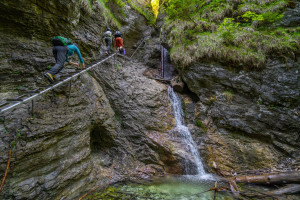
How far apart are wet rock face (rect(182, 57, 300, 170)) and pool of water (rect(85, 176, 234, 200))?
197cm

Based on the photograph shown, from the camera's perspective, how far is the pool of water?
4621 mm

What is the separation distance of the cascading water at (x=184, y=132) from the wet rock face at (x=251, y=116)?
18.8 inches

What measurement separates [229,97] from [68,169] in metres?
7.70

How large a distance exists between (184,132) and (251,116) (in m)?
3.29

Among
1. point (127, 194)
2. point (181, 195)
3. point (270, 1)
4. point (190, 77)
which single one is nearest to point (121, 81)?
point (190, 77)

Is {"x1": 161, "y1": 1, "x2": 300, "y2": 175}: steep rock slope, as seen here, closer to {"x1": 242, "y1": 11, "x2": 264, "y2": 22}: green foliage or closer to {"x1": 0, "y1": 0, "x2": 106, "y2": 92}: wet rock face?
{"x1": 242, "y1": 11, "x2": 264, "y2": 22}: green foliage

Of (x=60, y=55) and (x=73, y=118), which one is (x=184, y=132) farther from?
(x=60, y=55)

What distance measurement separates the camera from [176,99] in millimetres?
9172

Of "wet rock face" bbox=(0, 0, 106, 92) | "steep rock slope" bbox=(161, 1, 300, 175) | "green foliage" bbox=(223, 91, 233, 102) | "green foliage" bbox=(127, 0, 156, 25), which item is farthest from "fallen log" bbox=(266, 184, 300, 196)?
"green foliage" bbox=(127, 0, 156, 25)

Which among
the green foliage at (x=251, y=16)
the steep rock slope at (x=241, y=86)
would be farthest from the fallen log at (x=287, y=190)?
the green foliage at (x=251, y=16)

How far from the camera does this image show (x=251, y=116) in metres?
7.11

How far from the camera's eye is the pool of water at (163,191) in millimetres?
4621

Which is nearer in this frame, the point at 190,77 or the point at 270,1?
the point at 270,1

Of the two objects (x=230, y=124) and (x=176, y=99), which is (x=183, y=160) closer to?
(x=230, y=124)
